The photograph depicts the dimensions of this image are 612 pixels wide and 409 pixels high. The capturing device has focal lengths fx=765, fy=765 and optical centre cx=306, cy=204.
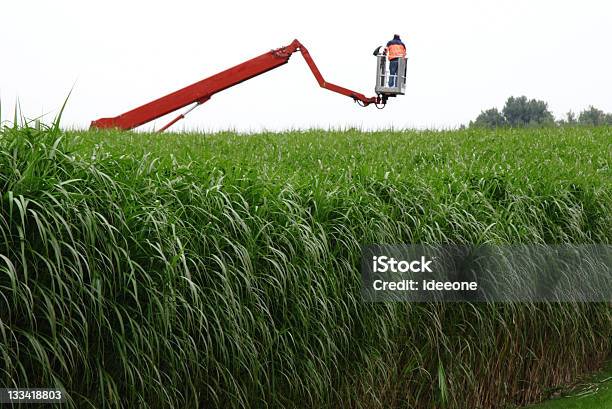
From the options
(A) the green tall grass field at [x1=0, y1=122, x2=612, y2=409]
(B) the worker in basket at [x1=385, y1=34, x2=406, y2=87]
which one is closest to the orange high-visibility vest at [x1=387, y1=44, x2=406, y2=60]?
(B) the worker in basket at [x1=385, y1=34, x2=406, y2=87]

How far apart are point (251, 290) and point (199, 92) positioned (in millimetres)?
9487

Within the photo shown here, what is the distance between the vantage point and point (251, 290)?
12.6 ft

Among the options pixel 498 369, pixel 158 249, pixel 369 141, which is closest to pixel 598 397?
pixel 498 369

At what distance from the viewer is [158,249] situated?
135 inches
